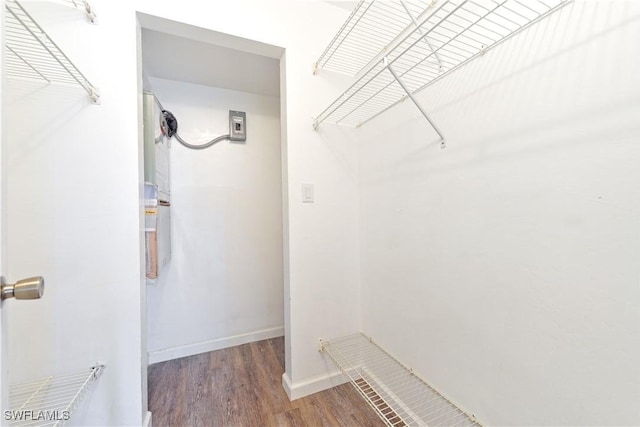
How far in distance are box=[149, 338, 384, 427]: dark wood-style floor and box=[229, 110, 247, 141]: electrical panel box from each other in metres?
1.80

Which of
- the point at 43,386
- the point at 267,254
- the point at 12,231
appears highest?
the point at 12,231

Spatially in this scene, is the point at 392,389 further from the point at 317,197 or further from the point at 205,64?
the point at 205,64

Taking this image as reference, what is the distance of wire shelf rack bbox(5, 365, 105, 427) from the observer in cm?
86

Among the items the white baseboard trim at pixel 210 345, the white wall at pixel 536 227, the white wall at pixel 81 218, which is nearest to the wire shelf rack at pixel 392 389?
the white wall at pixel 536 227

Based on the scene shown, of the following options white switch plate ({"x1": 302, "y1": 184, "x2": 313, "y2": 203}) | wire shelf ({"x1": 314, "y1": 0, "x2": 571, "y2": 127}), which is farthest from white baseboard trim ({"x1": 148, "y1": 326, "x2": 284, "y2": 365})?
wire shelf ({"x1": 314, "y1": 0, "x2": 571, "y2": 127})

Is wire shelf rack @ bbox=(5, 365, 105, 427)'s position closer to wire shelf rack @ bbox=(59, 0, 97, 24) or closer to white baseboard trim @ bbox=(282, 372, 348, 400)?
white baseboard trim @ bbox=(282, 372, 348, 400)

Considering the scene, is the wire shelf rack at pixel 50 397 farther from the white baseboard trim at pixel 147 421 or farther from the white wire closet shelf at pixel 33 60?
the white wire closet shelf at pixel 33 60

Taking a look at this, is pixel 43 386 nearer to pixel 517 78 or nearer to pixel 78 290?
pixel 78 290

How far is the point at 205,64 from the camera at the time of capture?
1.72 m

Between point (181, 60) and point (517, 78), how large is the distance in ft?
6.35

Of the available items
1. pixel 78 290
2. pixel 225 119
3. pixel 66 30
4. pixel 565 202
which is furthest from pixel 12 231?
pixel 565 202

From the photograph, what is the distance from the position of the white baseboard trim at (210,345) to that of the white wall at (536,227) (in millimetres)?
1419

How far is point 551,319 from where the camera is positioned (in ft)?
2.39

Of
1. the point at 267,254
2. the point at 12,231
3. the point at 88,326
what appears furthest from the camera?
the point at 267,254
